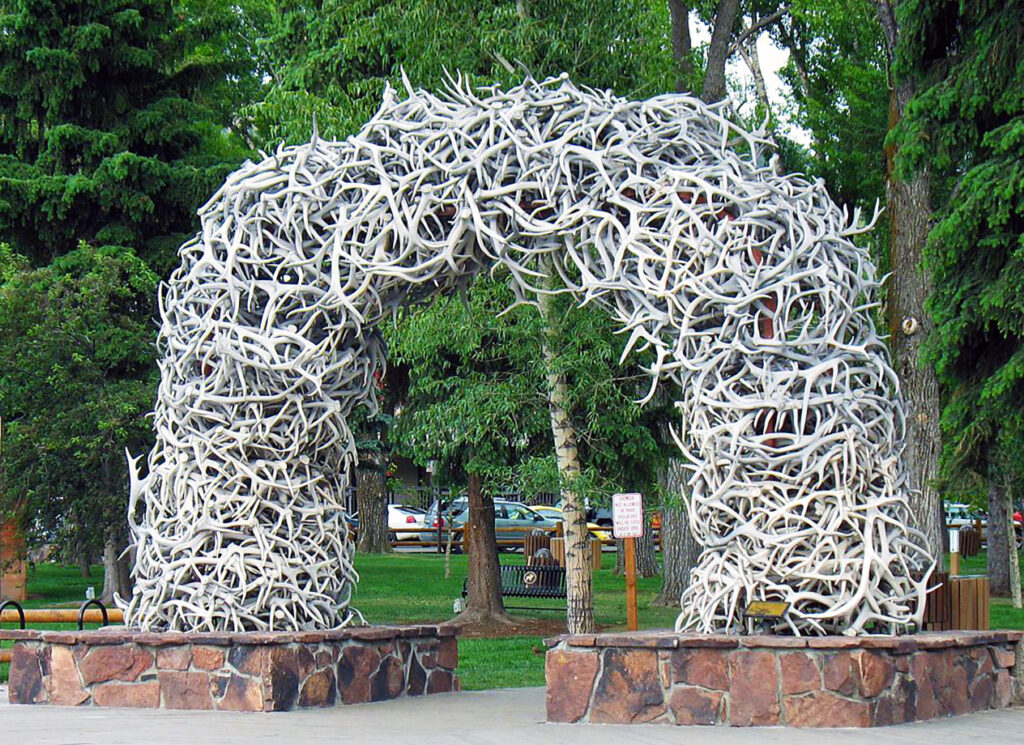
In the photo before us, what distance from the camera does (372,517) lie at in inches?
1409

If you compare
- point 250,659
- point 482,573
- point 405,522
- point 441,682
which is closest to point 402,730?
point 250,659

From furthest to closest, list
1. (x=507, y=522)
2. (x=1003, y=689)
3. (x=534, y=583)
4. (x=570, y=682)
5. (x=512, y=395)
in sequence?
(x=507, y=522) → (x=534, y=583) → (x=512, y=395) → (x=1003, y=689) → (x=570, y=682)

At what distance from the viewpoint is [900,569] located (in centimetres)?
877

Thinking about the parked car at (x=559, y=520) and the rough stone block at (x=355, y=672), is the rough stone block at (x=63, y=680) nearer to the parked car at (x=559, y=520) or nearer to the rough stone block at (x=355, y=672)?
the rough stone block at (x=355, y=672)

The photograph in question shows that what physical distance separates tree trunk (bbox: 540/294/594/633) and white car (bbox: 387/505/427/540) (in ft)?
82.5

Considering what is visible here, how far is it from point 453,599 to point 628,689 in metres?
14.2

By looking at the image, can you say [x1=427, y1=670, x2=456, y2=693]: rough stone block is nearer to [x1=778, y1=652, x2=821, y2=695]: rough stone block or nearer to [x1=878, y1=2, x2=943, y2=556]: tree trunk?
[x1=778, y1=652, x2=821, y2=695]: rough stone block

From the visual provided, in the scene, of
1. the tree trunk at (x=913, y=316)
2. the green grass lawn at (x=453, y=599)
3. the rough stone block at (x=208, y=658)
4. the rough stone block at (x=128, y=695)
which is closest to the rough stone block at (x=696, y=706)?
the rough stone block at (x=208, y=658)

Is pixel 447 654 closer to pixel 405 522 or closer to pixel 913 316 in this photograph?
pixel 913 316

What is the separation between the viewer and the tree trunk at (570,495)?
14.6 m

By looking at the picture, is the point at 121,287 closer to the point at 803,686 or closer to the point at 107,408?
the point at 107,408

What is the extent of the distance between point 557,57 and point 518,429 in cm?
447

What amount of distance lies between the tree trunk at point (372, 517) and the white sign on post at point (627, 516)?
22126 mm

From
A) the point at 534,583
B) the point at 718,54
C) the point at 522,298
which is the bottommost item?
the point at 534,583
